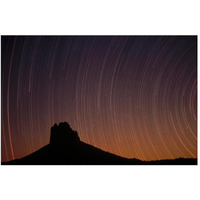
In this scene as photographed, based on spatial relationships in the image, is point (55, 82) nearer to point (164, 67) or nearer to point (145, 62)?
point (145, 62)

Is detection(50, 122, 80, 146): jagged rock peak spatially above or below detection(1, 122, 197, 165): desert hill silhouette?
above

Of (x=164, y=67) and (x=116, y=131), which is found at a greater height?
(x=164, y=67)

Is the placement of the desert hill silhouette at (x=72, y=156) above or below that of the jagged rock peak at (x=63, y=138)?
below

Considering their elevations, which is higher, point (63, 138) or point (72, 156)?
point (63, 138)
